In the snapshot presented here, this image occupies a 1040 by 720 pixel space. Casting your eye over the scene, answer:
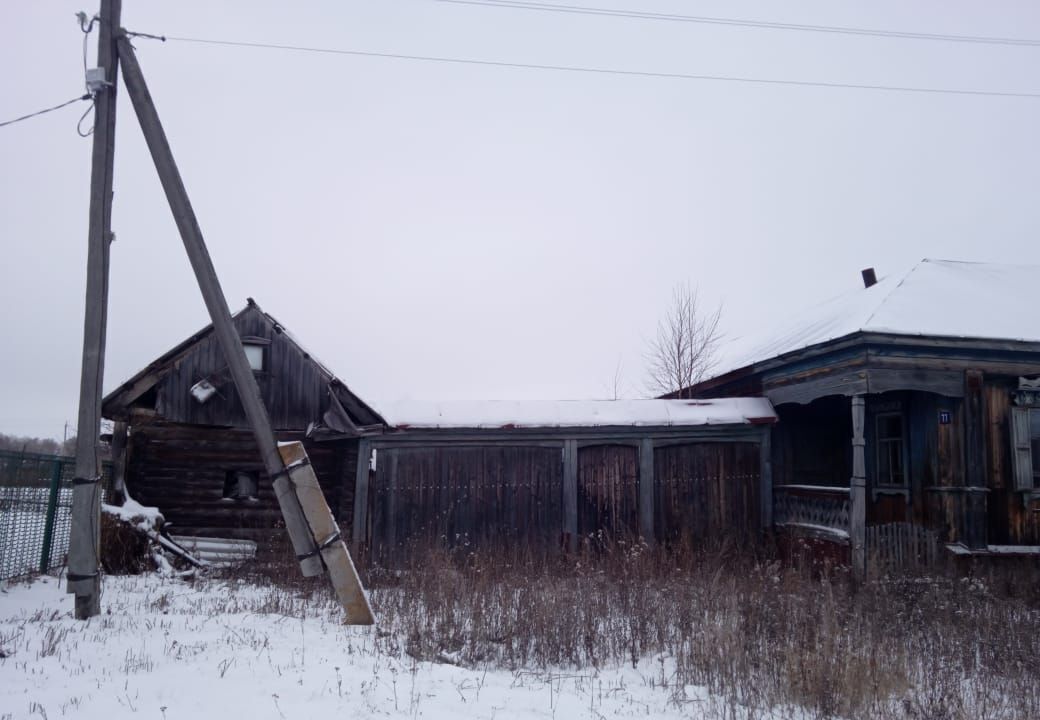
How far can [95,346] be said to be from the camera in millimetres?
8141

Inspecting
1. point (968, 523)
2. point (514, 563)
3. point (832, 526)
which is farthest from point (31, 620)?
point (968, 523)

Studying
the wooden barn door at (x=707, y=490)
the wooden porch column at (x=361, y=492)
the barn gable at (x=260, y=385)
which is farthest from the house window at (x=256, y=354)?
the wooden barn door at (x=707, y=490)

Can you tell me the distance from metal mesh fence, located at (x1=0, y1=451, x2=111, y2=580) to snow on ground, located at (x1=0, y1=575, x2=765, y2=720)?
1.66 metres

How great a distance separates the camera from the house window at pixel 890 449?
13062 mm

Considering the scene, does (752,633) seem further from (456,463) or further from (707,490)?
(456,463)

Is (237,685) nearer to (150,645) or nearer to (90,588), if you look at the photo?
(150,645)

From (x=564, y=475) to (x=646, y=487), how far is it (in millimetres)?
1428

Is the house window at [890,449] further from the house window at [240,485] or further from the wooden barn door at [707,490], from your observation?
the house window at [240,485]

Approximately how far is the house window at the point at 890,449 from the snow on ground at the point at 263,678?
26.3ft

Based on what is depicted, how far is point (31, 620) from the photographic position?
24.9 ft

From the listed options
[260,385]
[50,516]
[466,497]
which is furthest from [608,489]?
[50,516]

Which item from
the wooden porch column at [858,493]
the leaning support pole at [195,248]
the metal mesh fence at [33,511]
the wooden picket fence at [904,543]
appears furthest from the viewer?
the wooden porch column at [858,493]

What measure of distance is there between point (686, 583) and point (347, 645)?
12.0 ft

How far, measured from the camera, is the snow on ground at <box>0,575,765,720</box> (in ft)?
17.3
